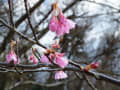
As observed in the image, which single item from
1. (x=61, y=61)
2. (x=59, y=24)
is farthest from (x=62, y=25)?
(x=61, y=61)

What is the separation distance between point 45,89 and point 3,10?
22.7ft

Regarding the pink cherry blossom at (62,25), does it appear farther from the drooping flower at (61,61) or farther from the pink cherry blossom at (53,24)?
the drooping flower at (61,61)

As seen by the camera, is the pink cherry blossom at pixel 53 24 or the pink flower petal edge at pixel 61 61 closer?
the pink flower petal edge at pixel 61 61

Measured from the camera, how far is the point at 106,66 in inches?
388

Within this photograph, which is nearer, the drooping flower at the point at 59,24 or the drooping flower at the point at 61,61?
the drooping flower at the point at 61,61

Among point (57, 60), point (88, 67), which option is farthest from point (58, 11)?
point (88, 67)

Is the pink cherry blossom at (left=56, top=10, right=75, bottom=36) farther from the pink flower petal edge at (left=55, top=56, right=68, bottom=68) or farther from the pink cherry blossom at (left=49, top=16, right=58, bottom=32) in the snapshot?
the pink flower petal edge at (left=55, top=56, right=68, bottom=68)

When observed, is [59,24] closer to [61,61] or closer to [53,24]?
[53,24]

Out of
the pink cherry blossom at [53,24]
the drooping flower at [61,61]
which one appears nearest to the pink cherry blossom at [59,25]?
the pink cherry blossom at [53,24]

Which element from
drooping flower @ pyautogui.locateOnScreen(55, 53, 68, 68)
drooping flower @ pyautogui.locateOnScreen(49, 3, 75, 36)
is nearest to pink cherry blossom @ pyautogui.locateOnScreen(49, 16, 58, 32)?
drooping flower @ pyautogui.locateOnScreen(49, 3, 75, 36)

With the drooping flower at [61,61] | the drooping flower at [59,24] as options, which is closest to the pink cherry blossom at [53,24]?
the drooping flower at [59,24]

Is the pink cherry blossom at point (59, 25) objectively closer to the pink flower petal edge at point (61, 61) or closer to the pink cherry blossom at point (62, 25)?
the pink cherry blossom at point (62, 25)

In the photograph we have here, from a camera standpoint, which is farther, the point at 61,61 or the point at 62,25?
the point at 62,25

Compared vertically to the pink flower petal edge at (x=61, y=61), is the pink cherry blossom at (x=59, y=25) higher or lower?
higher
